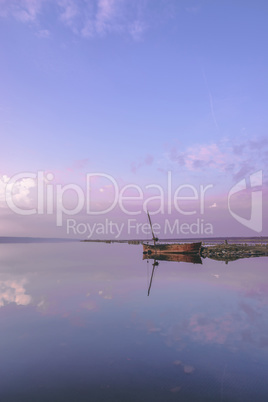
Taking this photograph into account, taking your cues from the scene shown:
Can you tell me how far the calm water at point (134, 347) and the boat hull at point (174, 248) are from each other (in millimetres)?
41770

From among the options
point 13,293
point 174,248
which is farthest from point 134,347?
point 174,248

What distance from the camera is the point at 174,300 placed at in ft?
66.7

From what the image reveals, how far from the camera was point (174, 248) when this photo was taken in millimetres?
69250

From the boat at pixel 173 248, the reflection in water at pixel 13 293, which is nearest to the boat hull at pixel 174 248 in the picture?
the boat at pixel 173 248

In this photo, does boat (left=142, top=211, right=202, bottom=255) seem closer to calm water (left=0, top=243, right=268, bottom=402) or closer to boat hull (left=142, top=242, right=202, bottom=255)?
boat hull (left=142, top=242, right=202, bottom=255)

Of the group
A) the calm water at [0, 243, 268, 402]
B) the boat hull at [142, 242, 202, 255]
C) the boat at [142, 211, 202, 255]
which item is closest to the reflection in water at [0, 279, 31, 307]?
the calm water at [0, 243, 268, 402]

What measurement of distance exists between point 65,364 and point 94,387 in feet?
7.02

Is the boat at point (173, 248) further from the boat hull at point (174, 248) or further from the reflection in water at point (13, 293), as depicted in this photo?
the reflection in water at point (13, 293)

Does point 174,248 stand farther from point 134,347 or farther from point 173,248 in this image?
point 134,347

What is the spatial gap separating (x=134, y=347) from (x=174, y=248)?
59.3 metres

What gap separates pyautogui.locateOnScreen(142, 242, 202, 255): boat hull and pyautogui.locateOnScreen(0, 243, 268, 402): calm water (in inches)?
1644

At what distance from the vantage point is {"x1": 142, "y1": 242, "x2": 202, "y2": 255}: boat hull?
64.1 metres

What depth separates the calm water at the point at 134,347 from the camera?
7.99 m

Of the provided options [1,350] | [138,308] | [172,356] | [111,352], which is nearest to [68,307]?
[138,308]
